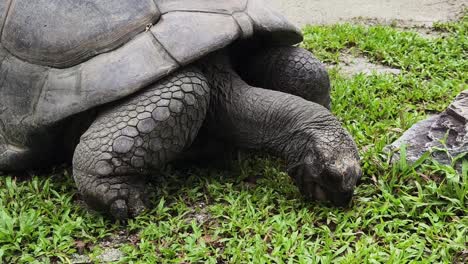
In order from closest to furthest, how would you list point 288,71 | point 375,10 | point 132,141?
point 132,141 → point 288,71 → point 375,10

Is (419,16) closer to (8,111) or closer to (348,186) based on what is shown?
(348,186)

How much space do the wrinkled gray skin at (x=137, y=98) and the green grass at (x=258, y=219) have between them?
140 mm

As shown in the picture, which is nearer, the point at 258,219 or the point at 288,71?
the point at 258,219

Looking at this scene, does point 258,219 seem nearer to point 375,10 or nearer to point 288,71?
point 288,71

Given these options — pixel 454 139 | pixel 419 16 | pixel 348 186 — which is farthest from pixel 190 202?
pixel 419 16

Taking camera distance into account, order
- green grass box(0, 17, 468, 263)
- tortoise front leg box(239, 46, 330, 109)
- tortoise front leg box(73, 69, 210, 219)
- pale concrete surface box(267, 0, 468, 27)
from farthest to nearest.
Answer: pale concrete surface box(267, 0, 468, 27)
tortoise front leg box(239, 46, 330, 109)
tortoise front leg box(73, 69, 210, 219)
green grass box(0, 17, 468, 263)

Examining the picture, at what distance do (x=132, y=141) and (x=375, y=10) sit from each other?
15.1ft

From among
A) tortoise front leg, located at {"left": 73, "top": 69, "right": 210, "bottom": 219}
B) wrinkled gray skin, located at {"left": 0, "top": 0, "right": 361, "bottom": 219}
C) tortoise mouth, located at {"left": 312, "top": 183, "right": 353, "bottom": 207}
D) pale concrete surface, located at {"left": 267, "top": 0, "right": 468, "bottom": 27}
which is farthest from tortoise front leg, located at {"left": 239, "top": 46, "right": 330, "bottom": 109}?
pale concrete surface, located at {"left": 267, "top": 0, "right": 468, "bottom": 27}

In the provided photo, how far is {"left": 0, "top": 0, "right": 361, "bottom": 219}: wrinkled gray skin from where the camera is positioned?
295 centimetres

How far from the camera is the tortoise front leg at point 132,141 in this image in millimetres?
2945

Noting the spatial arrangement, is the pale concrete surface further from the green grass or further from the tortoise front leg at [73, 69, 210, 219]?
the tortoise front leg at [73, 69, 210, 219]

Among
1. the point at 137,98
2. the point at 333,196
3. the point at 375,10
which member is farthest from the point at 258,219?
the point at 375,10

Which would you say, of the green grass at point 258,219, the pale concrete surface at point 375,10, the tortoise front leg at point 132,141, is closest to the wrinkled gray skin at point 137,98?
the tortoise front leg at point 132,141

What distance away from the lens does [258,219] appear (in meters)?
3.00
